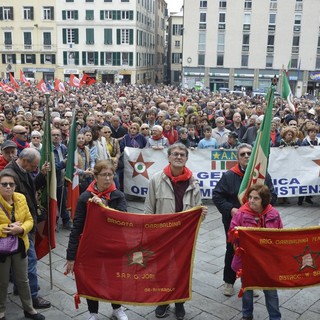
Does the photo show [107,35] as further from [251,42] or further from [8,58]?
[251,42]

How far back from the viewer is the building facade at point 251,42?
5288 centimetres

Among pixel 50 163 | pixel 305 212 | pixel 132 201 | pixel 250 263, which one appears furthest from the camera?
pixel 132 201

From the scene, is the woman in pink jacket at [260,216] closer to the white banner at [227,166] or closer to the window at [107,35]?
the white banner at [227,166]

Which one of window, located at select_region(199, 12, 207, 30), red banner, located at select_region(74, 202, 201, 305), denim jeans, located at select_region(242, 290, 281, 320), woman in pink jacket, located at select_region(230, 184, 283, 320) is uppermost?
window, located at select_region(199, 12, 207, 30)

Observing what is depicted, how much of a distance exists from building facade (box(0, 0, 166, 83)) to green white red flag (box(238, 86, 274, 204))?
4870cm

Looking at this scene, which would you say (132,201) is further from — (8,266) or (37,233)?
(8,266)

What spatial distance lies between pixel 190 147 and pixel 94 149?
2.24 metres

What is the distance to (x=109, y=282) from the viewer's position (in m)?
4.22

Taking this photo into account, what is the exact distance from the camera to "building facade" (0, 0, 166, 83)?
53812mm

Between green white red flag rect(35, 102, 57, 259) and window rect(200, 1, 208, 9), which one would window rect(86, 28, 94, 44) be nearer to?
window rect(200, 1, 208, 9)

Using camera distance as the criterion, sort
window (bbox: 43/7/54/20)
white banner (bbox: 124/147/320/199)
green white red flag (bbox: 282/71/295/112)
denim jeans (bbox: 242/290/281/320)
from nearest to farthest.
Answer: denim jeans (bbox: 242/290/281/320)
white banner (bbox: 124/147/320/199)
green white red flag (bbox: 282/71/295/112)
window (bbox: 43/7/54/20)

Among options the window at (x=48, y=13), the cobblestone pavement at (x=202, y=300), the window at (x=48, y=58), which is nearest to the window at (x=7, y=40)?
the window at (x=48, y=58)

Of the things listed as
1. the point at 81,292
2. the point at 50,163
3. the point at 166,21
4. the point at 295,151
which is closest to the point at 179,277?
the point at 81,292

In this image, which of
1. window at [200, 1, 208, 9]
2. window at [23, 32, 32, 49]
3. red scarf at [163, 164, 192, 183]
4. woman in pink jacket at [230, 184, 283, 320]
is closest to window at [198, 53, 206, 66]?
window at [200, 1, 208, 9]
